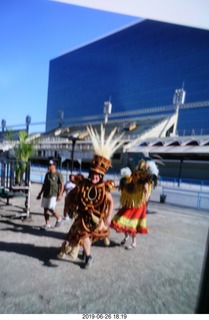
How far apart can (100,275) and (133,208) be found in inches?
46.2

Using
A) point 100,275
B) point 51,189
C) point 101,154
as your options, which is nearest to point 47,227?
point 51,189

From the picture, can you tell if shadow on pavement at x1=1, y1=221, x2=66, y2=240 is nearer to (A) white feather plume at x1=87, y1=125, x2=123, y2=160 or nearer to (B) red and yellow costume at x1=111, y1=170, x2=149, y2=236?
(B) red and yellow costume at x1=111, y1=170, x2=149, y2=236

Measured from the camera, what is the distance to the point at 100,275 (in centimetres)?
255

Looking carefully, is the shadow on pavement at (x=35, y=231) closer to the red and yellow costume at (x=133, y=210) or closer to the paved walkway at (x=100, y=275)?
the paved walkway at (x=100, y=275)

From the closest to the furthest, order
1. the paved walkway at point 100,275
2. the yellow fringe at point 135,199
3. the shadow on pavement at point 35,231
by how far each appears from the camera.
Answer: the paved walkway at point 100,275, the yellow fringe at point 135,199, the shadow on pavement at point 35,231

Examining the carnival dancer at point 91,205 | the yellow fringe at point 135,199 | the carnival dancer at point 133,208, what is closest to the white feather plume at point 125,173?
the carnival dancer at point 133,208

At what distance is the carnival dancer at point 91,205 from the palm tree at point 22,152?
2115mm

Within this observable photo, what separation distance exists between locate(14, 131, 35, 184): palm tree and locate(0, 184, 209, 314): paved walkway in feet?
3.12

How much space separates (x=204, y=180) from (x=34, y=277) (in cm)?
930

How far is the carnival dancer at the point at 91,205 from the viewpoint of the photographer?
275 cm

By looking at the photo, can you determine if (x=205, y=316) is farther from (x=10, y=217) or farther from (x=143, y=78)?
(x=143, y=78)

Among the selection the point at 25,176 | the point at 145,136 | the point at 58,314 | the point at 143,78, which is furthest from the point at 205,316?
the point at 143,78

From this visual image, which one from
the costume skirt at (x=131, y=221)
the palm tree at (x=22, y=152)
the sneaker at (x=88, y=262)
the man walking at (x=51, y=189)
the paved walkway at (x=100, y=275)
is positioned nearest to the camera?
the paved walkway at (x=100, y=275)

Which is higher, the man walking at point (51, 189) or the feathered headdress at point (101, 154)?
the feathered headdress at point (101, 154)
